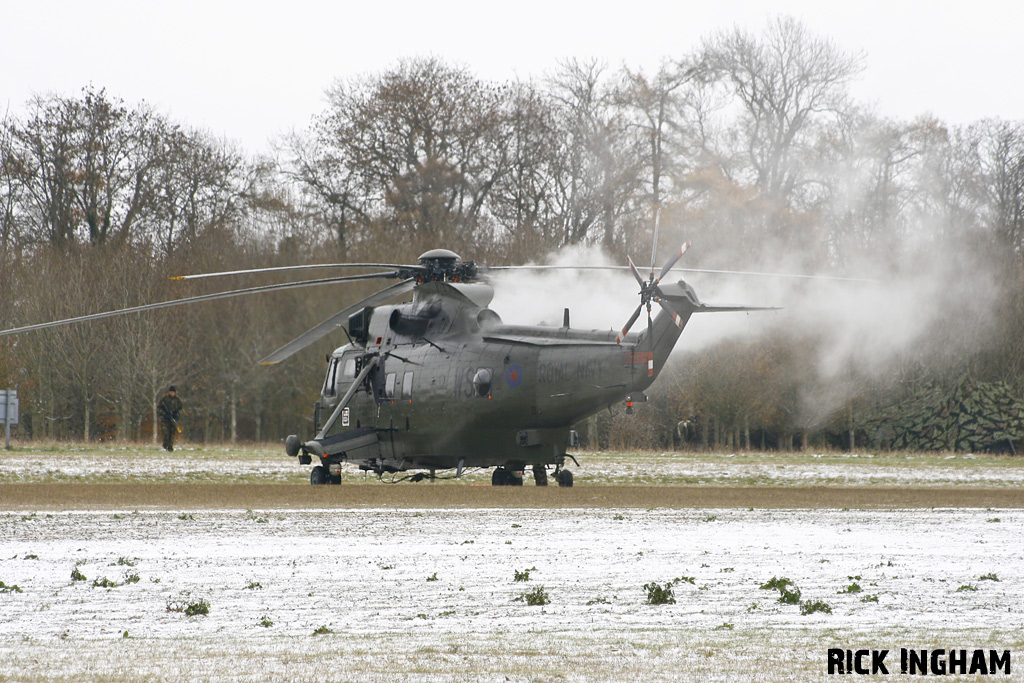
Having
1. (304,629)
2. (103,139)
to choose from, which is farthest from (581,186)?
(304,629)

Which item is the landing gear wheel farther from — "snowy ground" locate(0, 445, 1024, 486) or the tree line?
the tree line

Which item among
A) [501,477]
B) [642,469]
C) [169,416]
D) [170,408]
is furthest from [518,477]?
[170,408]

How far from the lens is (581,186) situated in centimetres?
4647

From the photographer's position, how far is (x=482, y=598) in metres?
8.68

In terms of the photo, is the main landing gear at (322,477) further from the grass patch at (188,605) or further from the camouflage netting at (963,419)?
the camouflage netting at (963,419)

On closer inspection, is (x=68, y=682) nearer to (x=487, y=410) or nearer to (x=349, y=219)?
(x=487, y=410)

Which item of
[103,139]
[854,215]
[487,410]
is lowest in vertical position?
[487,410]

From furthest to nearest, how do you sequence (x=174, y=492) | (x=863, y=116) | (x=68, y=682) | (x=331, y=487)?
(x=863, y=116) < (x=331, y=487) < (x=174, y=492) < (x=68, y=682)

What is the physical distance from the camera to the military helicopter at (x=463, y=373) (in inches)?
753

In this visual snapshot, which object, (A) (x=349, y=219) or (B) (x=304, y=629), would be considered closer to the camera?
(B) (x=304, y=629)

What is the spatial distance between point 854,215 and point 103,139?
94.2 ft

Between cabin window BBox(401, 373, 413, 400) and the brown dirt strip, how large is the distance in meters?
1.63

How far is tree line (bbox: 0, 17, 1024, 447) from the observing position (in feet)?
136

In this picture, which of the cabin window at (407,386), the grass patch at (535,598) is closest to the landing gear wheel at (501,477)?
the cabin window at (407,386)
